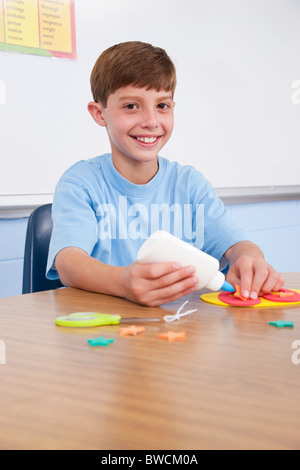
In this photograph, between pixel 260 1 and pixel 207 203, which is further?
pixel 260 1

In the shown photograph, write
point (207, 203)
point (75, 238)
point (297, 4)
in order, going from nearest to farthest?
point (75, 238), point (207, 203), point (297, 4)

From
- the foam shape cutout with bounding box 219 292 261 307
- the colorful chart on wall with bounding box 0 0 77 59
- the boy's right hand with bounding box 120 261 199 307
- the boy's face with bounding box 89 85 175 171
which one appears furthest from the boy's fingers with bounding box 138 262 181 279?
the colorful chart on wall with bounding box 0 0 77 59

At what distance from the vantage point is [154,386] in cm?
49

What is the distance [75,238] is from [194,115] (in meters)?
1.41

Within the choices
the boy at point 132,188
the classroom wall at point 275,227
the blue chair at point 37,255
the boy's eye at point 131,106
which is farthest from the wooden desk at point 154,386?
the classroom wall at point 275,227

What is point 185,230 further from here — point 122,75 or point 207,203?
point 122,75

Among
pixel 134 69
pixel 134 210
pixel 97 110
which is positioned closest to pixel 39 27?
pixel 97 110

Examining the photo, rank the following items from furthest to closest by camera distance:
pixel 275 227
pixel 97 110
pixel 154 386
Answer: pixel 275 227 → pixel 97 110 → pixel 154 386

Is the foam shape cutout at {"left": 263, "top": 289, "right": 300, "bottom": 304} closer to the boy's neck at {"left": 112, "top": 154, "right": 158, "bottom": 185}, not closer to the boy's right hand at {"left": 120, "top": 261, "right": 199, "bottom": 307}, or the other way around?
the boy's right hand at {"left": 120, "top": 261, "right": 199, "bottom": 307}

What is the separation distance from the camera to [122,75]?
1221mm

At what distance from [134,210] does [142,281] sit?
0.48 meters

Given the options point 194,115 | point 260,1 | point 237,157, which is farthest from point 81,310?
point 260,1

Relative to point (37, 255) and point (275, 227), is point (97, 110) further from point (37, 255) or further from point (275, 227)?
point (275, 227)

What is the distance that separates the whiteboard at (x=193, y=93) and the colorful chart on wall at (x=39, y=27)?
0.09 ft
